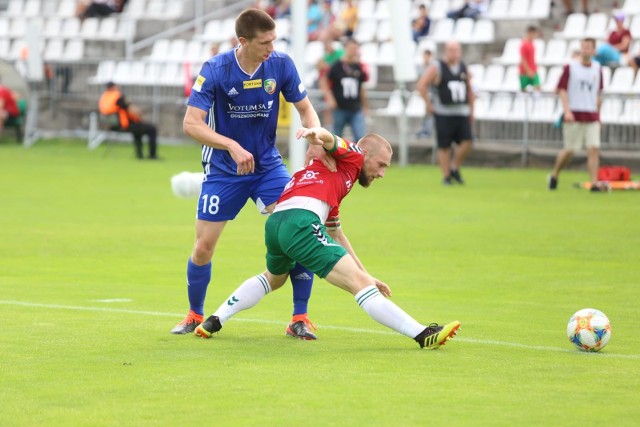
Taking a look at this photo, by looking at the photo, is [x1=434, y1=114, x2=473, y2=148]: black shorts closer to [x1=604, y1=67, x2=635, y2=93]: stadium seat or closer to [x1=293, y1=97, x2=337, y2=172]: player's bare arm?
[x1=604, y1=67, x2=635, y2=93]: stadium seat

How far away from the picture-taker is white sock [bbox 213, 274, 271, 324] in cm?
883

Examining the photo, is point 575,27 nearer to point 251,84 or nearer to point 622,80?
point 622,80

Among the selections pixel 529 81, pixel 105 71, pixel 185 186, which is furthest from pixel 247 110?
pixel 105 71

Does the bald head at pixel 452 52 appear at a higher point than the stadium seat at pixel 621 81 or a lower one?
higher

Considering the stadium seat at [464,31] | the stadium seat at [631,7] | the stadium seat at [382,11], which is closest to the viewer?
the stadium seat at [631,7]

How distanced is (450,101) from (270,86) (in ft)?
46.2

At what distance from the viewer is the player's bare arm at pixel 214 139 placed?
8547mm

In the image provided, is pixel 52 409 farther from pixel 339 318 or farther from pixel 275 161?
pixel 339 318

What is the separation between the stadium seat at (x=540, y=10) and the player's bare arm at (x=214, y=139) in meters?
23.6

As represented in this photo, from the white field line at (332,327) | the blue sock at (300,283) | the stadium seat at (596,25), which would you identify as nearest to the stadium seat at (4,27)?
the stadium seat at (596,25)

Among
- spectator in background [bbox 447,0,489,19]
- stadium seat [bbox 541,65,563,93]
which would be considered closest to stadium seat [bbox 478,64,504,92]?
stadium seat [bbox 541,65,563,93]

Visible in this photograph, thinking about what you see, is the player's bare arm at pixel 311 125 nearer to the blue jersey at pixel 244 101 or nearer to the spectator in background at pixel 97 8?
the blue jersey at pixel 244 101

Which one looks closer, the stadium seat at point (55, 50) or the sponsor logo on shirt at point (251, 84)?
the sponsor logo on shirt at point (251, 84)

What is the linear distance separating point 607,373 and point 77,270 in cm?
675
